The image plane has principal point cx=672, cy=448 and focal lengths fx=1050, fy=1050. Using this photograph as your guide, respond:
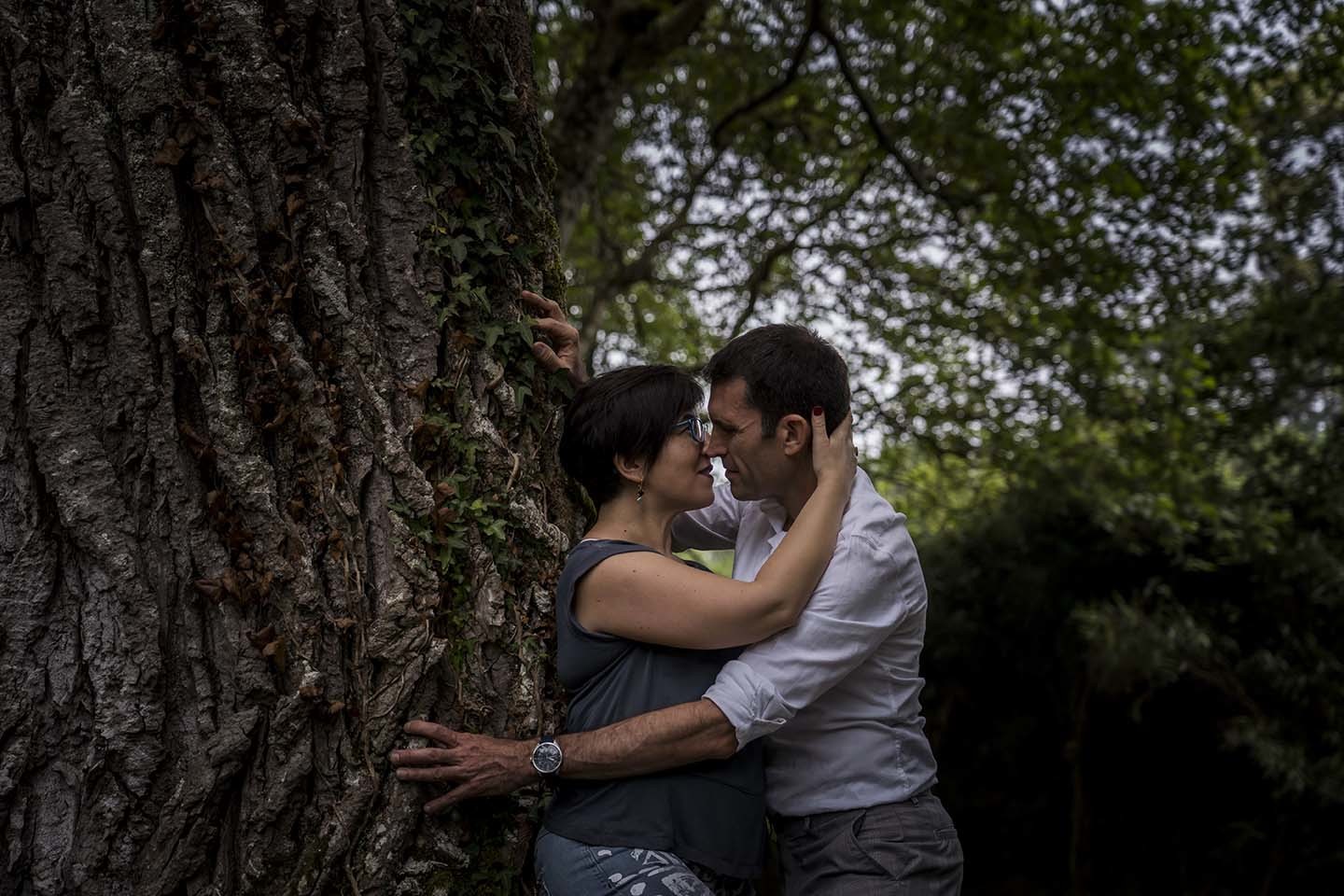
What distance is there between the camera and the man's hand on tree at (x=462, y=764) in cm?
209

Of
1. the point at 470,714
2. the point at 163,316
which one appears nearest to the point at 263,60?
the point at 163,316

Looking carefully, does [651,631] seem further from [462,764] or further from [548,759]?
[462,764]

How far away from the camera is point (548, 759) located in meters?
2.12

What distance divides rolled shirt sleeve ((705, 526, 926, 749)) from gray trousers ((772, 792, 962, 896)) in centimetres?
31

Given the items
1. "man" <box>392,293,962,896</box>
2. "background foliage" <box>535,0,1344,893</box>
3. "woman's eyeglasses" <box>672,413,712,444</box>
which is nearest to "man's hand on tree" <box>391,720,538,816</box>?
"man" <box>392,293,962,896</box>

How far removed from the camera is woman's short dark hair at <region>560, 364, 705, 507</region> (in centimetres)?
233

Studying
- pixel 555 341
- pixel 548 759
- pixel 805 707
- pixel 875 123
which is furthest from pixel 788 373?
pixel 875 123

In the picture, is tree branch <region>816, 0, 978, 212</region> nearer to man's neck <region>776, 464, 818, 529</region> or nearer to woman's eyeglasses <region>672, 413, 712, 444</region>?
man's neck <region>776, 464, 818, 529</region>

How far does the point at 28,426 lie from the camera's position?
2051mm

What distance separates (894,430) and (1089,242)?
89.6 inches

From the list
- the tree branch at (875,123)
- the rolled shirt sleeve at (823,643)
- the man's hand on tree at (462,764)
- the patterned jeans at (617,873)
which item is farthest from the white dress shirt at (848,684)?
the tree branch at (875,123)

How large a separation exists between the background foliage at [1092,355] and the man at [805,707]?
484cm

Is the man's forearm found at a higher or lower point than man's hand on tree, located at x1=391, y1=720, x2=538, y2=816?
higher

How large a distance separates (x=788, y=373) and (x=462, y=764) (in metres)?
1.14
